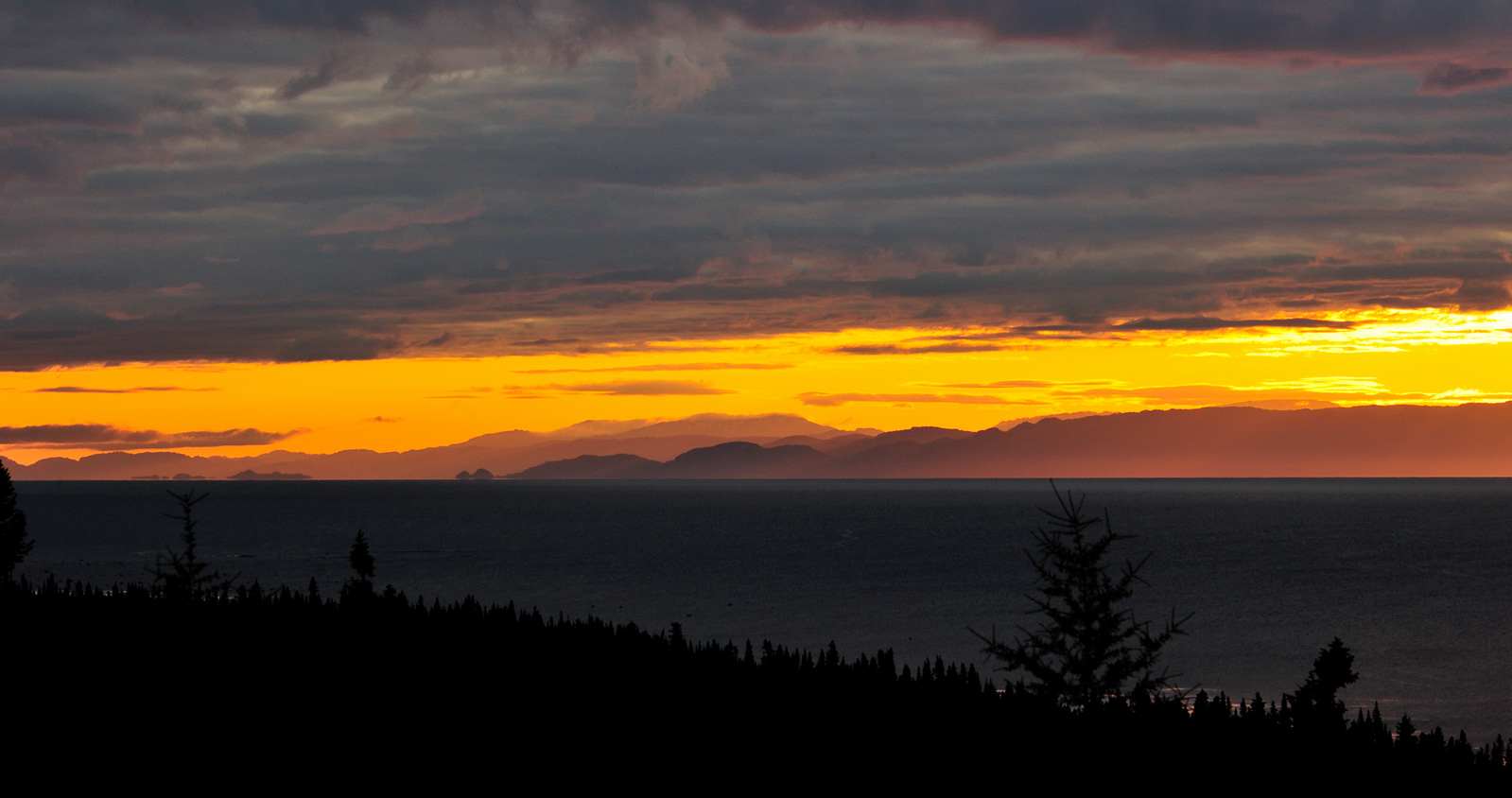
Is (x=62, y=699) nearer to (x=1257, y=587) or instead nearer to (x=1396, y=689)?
(x=1396, y=689)

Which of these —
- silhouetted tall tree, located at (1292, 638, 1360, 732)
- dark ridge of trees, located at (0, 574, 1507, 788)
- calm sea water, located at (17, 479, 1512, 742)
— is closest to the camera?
dark ridge of trees, located at (0, 574, 1507, 788)

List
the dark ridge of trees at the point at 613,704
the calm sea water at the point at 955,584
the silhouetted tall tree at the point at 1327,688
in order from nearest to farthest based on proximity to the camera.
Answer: the dark ridge of trees at the point at 613,704 < the silhouetted tall tree at the point at 1327,688 < the calm sea water at the point at 955,584

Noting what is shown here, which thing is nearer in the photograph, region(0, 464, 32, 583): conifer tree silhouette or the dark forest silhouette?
the dark forest silhouette

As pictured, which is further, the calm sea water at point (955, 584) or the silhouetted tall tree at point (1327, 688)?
the calm sea water at point (955, 584)

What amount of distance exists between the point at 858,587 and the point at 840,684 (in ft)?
245

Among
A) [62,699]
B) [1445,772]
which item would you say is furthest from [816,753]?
[62,699]

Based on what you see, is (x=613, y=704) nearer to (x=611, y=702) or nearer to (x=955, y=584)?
(x=611, y=702)

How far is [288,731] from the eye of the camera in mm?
30359

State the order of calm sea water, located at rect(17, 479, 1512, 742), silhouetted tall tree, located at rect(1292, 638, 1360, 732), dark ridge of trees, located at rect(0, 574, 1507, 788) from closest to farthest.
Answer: dark ridge of trees, located at rect(0, 574, 1507, 788), silhouetted tall tree, located at rect(1292, 638, 1360, 732), calm sea water, located at rect(17, 479, 1512, 742)

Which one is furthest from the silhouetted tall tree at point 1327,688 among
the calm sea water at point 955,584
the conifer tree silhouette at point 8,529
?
the conifer tree silhouette at point 8,529

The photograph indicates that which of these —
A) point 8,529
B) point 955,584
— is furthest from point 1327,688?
point 955,584

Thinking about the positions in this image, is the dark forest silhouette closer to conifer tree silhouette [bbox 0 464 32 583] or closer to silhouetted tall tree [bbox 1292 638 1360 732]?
silhouetted tall tree [bbox 1292 638 1360 732]

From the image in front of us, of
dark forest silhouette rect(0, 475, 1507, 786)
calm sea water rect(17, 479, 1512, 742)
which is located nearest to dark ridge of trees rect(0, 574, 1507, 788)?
dark forest silhouette rect(0, 475, 1507, 786)

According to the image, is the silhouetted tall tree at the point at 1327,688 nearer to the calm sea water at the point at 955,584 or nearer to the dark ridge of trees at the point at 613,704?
the dark ridge of trees at the point at 613,704
